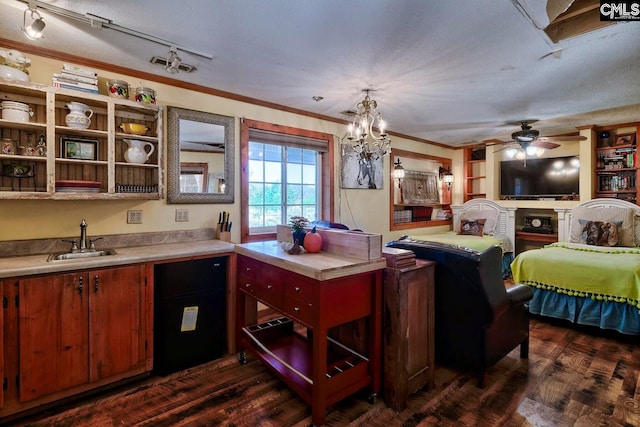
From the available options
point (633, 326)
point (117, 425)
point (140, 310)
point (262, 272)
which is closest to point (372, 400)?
point (262, 272)

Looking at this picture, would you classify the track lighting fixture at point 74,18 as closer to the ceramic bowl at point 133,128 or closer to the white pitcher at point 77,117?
the white pitcher at point 77,117

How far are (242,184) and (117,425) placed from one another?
2215 mm

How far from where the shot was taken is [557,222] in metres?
5.36

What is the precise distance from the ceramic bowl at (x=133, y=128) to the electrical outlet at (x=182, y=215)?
0.76m

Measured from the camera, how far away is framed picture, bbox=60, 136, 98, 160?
7.86 feet

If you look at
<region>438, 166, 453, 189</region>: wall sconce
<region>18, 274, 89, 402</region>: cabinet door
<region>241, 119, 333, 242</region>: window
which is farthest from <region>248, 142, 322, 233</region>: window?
<region>438, 166, 453, 189</region>: wall sconce

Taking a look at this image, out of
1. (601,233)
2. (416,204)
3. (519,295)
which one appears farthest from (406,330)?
(601,233)

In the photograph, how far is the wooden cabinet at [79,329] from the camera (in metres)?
1.90

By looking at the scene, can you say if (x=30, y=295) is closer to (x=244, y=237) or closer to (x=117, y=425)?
(x=117, y=425)

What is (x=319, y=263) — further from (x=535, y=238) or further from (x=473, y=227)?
(x=535, y=238)

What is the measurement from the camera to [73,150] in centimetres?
242

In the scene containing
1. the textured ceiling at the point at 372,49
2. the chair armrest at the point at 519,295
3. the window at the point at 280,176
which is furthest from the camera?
the window at the point at 280,176

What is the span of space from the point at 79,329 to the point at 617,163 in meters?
6.90

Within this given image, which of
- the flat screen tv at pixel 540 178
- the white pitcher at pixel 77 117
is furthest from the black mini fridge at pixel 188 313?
the flat screen tv at pixel 540 178
